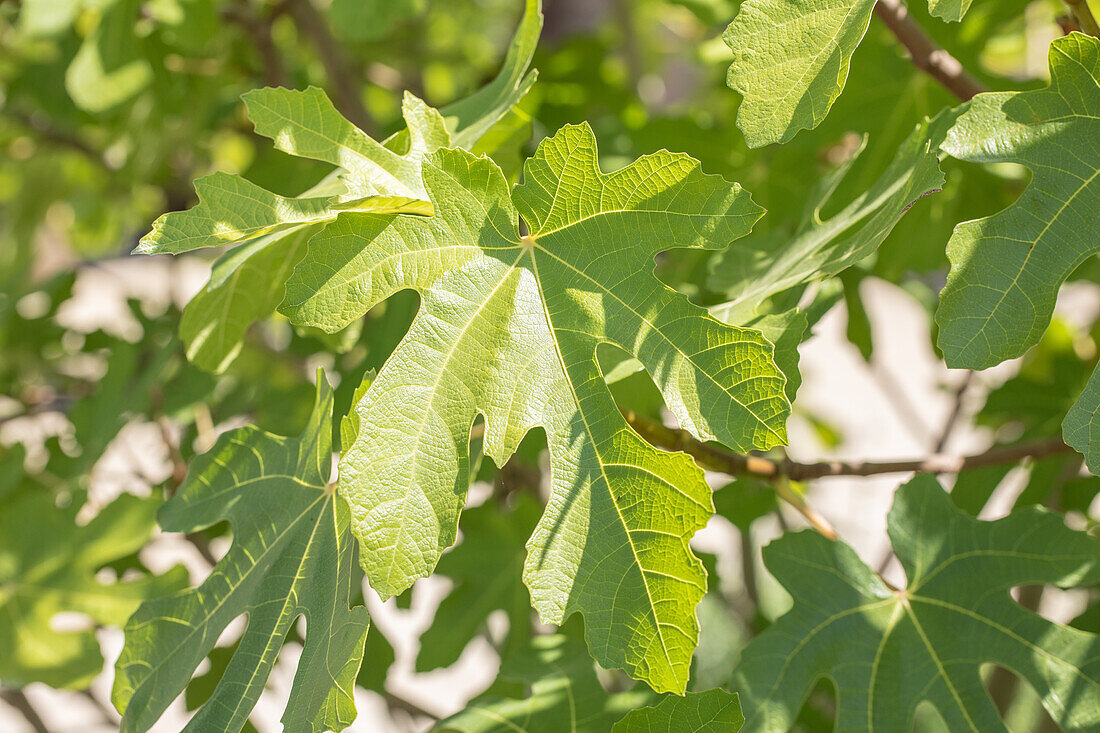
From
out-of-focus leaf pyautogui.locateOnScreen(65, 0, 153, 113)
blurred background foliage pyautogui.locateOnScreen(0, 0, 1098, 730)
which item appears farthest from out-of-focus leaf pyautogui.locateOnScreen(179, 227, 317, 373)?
out-of-focus leaf pyautogui.locateOnScreen(65, 0, 153, 113)

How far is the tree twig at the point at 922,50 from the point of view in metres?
0.83

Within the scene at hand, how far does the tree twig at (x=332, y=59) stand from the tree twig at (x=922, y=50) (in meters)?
0.97

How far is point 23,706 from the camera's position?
5.00 ft

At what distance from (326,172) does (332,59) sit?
0.37 m

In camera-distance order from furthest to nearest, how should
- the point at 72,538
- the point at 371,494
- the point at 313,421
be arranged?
1. the point at 72,538
2. the point at 313,421
3. the point at 371,494

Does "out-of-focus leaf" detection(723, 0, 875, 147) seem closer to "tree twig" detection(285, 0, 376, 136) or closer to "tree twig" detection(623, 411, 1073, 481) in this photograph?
"tree twig" detection(623, 411, 1073, 481)

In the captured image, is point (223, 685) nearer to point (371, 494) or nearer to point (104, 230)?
point (371, 494)

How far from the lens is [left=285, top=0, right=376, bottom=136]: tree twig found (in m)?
1.58

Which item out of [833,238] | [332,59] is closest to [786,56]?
[833,238]

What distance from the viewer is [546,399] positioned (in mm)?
665

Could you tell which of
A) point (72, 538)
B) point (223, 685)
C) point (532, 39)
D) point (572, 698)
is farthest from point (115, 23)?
point (572, 698)

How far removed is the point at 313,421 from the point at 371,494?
0.19 metres

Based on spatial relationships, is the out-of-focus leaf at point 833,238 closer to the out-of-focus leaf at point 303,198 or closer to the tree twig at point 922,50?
the tree twig at point 922,50

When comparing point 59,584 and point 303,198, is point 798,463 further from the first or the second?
point 59,584
